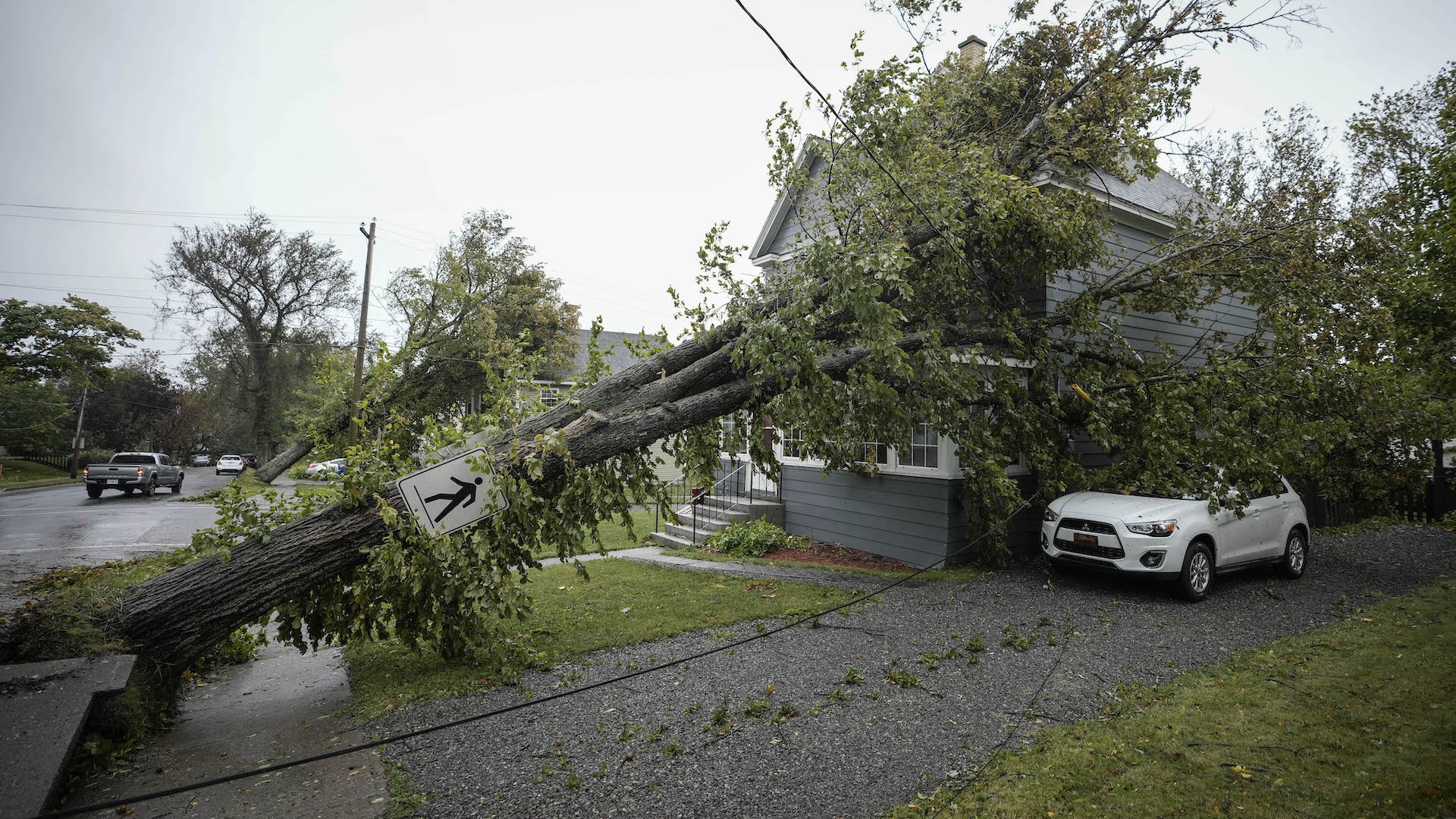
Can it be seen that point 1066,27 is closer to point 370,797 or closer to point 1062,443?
point 1062,443

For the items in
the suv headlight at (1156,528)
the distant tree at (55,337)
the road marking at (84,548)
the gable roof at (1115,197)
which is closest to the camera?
the suv headlight at (1156,528)

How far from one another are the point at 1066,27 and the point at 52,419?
33.4 metres

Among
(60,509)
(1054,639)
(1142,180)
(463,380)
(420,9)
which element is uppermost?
(1142,180)

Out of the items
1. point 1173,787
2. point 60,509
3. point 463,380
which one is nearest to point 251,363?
point 463,380

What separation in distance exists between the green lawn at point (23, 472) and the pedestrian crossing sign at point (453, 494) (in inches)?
1255

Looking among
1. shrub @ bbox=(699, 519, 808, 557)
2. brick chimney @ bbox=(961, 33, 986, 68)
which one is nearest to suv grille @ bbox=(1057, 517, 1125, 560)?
shrub @ bbox=(699, 519, 808, 557)

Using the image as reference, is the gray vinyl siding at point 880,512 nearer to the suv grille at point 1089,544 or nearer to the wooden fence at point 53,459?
the suv grille at point 1089,544

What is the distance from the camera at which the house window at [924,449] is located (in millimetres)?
9570

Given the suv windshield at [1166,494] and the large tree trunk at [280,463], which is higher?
the suv windshield at [1166,494]

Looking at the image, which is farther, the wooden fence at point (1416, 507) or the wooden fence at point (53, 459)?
the wooden fence at point (53, 459)

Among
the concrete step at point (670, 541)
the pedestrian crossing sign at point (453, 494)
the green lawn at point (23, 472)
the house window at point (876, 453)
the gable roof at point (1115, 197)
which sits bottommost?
the green lawn at point (23, 472)

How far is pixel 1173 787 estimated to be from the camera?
3303 mm

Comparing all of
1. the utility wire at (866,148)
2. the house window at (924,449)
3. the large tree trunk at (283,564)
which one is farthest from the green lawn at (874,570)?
the large tree trunk at (283,564)

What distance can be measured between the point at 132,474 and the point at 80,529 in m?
11.0
